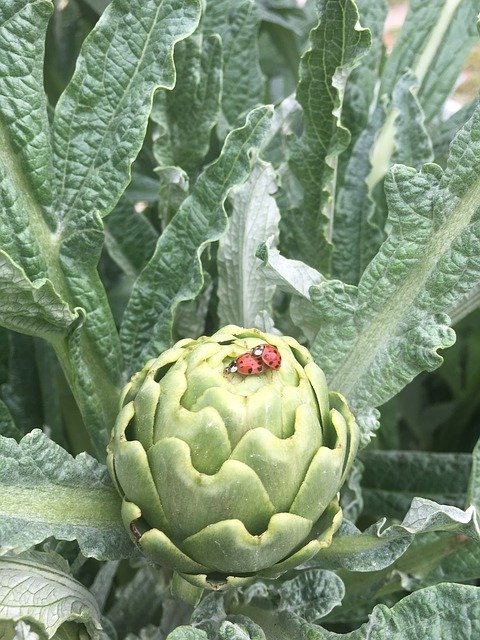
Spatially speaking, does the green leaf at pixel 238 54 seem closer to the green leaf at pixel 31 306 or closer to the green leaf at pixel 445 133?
the green leaf at pixel 445 133

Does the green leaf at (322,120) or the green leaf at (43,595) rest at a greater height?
the green leaf at (322,120)

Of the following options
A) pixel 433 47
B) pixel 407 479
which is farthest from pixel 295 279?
pixel 433 47

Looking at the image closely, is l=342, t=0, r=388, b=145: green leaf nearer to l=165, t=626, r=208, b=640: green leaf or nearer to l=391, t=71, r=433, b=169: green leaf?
l=391, t=71, r=433, b=169: green leaf

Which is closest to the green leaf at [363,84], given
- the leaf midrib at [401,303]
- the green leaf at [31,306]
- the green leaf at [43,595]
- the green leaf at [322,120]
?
the green leaf at [322,120]

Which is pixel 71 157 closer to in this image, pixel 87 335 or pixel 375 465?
pixel 87 335

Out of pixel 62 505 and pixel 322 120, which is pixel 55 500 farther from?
pixel 322 120

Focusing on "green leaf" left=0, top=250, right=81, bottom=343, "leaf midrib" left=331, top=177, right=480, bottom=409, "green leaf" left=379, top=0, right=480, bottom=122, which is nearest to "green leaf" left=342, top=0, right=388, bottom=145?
"green leaf" left=379, top=0, right=480, bottom=122
